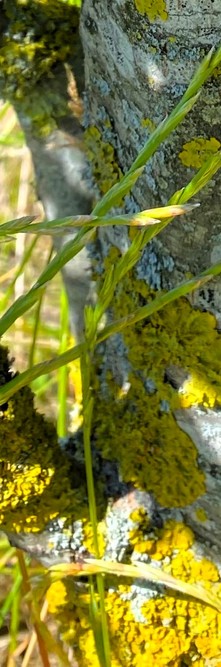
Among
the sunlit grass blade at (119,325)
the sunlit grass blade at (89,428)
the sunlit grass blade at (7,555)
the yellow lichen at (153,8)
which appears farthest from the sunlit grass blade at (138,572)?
the sunlit grass blade at (7,555)

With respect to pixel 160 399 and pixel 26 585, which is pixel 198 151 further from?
pixel 26 585

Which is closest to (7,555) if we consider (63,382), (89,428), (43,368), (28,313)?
(63,382)

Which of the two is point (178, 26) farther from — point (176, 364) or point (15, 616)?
point (15, 616)

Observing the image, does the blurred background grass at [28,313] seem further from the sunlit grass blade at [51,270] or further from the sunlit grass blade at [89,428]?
the sunlit grass blade at [51,270]

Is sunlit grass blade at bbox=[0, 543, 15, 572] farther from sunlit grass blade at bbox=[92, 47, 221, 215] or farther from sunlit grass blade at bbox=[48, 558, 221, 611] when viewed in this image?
sunlit grass blade at bbox=[92, 47, 221, 215]

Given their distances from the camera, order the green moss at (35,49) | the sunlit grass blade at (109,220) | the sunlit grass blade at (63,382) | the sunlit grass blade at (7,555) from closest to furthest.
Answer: the sunlit grass blade at (109,220), the green moss at (35,49), the sunlit grass blade at (63,382), the sunlit grass blade at (7,555)

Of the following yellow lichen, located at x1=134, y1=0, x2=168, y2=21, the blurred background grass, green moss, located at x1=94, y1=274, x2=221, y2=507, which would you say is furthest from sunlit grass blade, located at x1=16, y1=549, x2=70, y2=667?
yellow lichen, located at x1=134, y1=0, x2=168, y2=21

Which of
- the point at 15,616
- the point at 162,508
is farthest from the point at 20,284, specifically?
the point at 162,508
